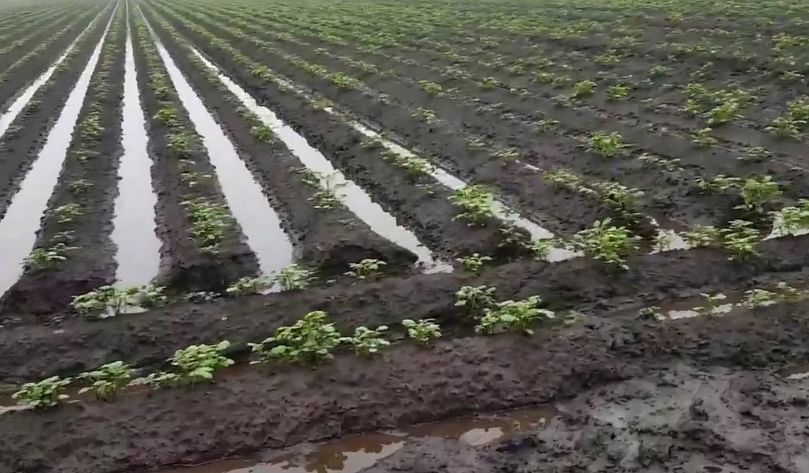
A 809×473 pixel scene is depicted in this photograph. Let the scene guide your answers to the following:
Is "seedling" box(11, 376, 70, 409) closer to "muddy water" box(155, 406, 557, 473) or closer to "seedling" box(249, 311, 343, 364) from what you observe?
"muddy water" box(155, 406, 557, 473)

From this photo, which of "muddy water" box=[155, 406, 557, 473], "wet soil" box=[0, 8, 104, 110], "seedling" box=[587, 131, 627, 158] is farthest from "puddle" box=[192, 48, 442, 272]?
"wet soil" box=[0, 8, 104, 110]

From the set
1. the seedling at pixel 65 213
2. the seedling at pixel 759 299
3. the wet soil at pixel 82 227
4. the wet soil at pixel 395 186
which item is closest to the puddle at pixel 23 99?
the wet soil at pixel 82 227

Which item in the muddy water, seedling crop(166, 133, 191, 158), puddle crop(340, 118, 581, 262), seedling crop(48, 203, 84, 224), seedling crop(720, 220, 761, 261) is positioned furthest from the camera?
seedling crop(166, 133, 191, 158)

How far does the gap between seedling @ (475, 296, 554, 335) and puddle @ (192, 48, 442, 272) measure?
1.47 meters

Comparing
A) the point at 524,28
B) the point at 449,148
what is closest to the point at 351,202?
the point at 449,148

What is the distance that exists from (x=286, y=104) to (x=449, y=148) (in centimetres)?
532

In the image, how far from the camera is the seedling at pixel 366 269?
7480 mm

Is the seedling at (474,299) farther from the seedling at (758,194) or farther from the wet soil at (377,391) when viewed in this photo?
the seedling at (758,194)

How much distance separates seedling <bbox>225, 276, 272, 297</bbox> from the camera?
7.28 m

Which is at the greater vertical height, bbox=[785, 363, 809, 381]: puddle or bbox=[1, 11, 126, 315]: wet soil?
bbox=[1, 11, 126, 315]: wet soil

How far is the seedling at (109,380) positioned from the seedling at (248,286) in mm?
1589

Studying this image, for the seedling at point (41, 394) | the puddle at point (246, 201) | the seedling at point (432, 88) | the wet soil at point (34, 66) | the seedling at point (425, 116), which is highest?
the wet soil at point (34, 66)

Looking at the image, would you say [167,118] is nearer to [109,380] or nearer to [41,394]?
[109,380]

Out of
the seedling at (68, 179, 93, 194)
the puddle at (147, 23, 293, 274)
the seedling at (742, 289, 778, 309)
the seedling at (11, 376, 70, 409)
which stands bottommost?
the seedling at (742, 289, 778, 309)
